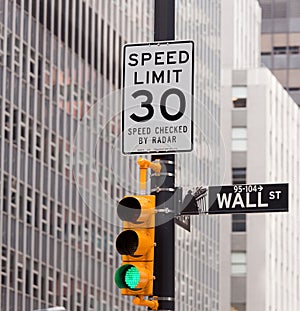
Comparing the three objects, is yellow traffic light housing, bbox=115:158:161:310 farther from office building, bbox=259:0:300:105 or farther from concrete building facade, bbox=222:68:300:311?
office building, bbox=259:0:300:105

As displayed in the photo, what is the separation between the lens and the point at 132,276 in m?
14.0

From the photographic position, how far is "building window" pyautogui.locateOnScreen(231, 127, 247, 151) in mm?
118750

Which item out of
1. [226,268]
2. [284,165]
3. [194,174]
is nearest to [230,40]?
[284,165]

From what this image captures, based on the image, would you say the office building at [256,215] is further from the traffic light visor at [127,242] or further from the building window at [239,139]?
the traffic light visor at [127,242]

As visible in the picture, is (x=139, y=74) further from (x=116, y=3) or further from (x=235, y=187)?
(x=116, y=3)

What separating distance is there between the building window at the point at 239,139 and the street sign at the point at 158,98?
104 m

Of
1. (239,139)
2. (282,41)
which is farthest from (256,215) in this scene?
(282,41)

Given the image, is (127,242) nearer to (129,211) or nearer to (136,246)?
(136,246)

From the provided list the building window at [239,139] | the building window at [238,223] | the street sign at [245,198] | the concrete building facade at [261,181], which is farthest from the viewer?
the building window at [239,139]

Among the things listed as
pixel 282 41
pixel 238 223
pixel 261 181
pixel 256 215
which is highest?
pixel 282 41

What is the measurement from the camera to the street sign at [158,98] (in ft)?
47.2

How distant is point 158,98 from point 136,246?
155 cm

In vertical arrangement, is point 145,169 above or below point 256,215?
below

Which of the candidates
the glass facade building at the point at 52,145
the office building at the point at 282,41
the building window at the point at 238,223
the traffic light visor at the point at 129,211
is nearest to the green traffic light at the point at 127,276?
the traffic light visor at the point at 129,211
